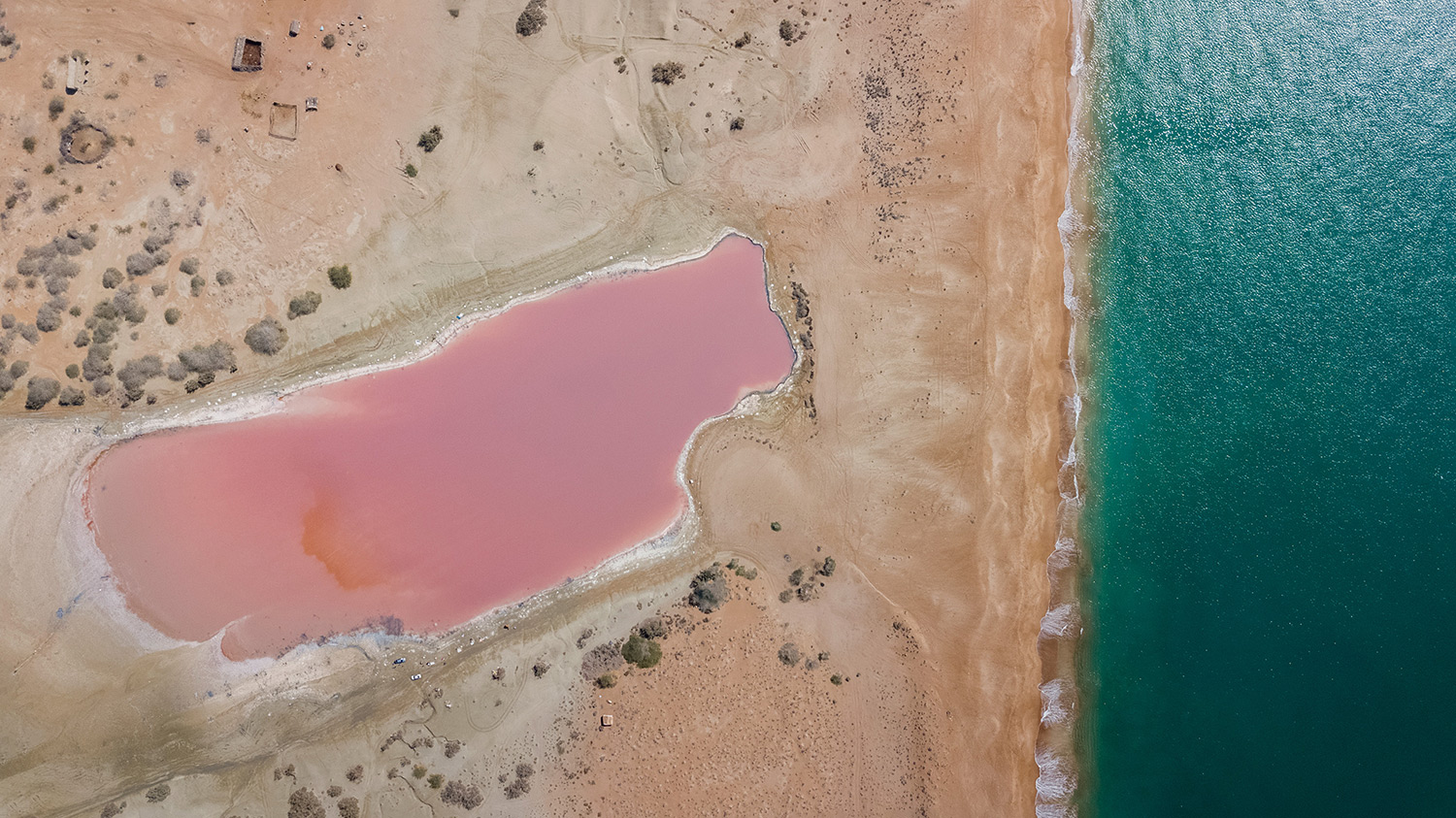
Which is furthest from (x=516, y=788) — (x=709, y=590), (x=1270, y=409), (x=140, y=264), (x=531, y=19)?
(x=1270, y=409)

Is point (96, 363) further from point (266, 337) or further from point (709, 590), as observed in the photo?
point (709, 590)

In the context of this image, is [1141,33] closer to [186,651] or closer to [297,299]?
[297,299]

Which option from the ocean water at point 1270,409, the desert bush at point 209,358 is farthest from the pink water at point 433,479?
the ocean water at point 1270,409

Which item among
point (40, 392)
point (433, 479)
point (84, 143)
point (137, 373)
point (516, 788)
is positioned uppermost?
point (84, 143)

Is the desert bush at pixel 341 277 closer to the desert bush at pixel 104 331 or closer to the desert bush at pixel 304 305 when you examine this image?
the desert bush at pixel 304 305

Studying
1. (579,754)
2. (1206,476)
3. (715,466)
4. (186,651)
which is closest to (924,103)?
(715,466)

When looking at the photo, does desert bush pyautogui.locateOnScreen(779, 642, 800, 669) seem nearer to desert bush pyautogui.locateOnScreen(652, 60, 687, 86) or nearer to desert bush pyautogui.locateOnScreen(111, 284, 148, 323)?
desert bush pyautogui.locateOnScreen(652, 60, 687, 86)

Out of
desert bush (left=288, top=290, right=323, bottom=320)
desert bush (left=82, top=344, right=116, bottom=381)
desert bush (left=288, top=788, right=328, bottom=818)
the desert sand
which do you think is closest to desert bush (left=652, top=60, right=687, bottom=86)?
the desert sand
